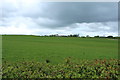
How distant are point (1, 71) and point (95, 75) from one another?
2420 mm

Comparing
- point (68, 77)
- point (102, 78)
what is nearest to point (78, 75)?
point (68, 77)

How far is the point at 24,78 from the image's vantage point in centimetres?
290

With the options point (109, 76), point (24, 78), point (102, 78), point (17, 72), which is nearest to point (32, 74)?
point (24, 78)

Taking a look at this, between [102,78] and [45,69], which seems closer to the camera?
[102,78]

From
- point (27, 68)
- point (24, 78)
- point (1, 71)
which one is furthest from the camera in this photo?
point (27, 68)

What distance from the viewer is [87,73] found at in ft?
10.3

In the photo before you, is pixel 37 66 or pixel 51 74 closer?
pixel 51 74

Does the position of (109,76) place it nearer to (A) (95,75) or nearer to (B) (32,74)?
(A) (95,75)

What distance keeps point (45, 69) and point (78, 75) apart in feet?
2.94

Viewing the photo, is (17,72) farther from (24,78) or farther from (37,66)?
(37,66)

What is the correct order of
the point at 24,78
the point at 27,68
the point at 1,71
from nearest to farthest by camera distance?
1. the point at 24,78
2. the point at 1,71
3. the point at 27,68

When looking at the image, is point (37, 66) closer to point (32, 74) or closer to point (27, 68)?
point (27, 68)

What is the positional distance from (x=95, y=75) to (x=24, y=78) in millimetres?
1761

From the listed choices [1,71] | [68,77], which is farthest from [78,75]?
[1,71]
